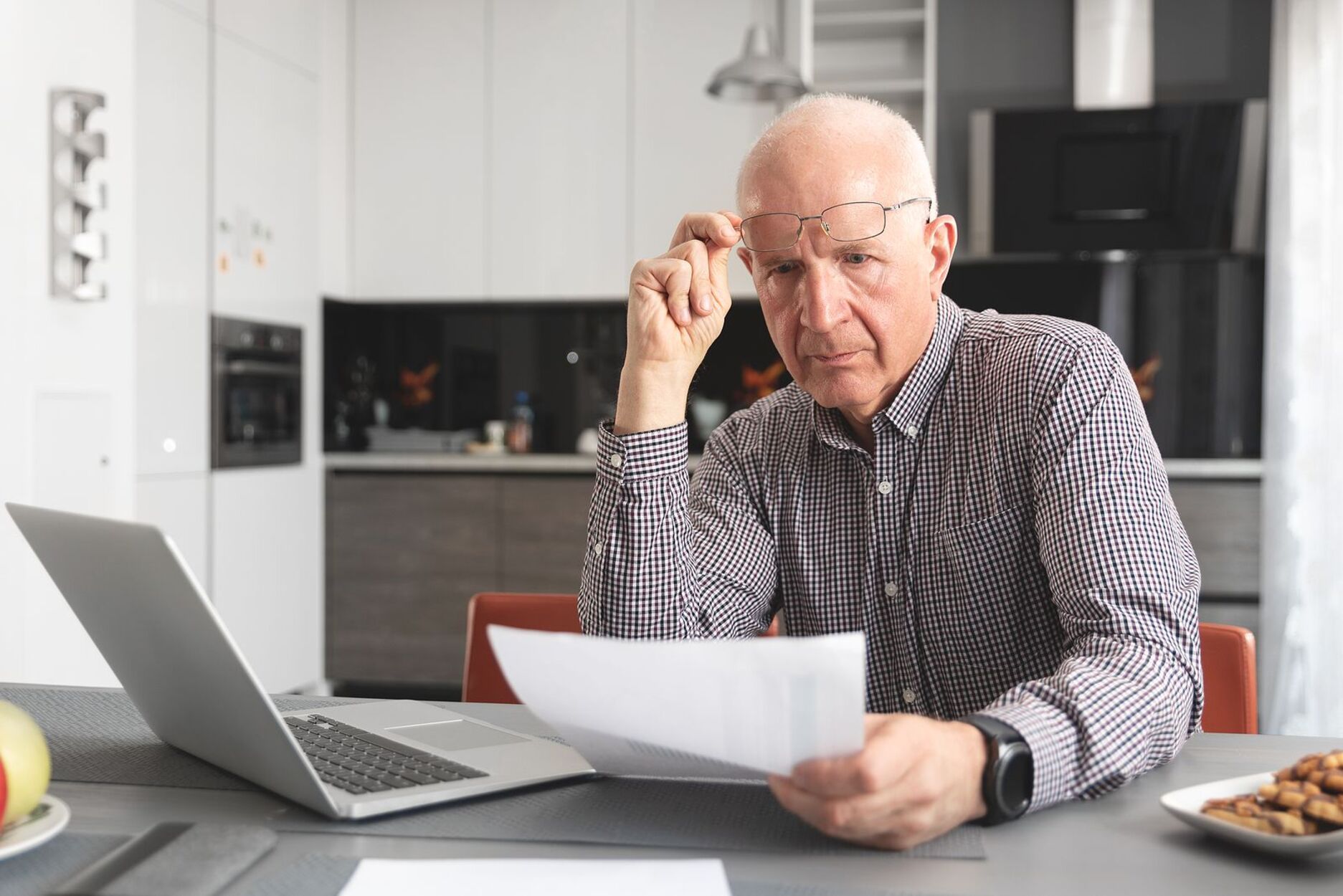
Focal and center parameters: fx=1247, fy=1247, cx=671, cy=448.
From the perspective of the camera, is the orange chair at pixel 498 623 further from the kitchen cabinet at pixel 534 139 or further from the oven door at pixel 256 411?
the kitchen cabinet at pixel 534 139

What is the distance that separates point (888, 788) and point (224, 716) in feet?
1.53

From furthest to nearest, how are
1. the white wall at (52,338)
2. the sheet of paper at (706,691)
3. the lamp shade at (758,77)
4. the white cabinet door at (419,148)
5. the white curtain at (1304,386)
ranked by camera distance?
the white cabinet door at (419,148)
the lamp shade at (758,77)
the white curtain at (1304,386)
the white wall at (52,338)
the sheet of paper at (706,691)

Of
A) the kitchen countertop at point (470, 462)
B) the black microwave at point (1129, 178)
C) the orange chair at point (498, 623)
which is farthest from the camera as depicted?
the kitchen countertop at point (470, 462)

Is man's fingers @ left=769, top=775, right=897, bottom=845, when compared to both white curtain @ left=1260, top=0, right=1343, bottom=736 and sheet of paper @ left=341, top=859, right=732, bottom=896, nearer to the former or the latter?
sheet of paper @ left=341, top=859, right=732, bottom=896

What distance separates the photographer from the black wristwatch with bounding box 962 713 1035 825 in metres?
0.85

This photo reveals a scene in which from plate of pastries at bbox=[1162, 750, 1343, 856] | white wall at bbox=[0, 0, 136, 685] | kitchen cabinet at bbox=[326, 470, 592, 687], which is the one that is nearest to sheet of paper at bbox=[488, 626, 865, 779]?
plate of pastries at bbox=[1162, 750, 1343, 856]

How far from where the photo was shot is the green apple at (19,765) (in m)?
0.77

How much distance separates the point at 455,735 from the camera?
108 cm

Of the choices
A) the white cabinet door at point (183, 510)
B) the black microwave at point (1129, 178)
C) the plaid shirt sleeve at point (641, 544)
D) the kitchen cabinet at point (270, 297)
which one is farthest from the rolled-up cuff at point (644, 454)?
the black microwave at point (1129, 178)

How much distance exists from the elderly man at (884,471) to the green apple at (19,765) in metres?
0.61

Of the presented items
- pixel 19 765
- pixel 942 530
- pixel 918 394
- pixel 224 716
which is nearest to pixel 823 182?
pixel 918 394

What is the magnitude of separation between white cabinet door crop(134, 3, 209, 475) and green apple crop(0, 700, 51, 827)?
2.65 m

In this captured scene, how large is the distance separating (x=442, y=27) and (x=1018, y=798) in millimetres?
4077

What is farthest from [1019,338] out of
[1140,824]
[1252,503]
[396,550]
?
[396,550]
